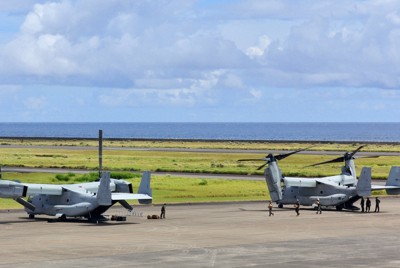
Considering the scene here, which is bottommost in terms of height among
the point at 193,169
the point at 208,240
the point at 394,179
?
the point at 208,240

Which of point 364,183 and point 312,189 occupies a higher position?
point 364,183

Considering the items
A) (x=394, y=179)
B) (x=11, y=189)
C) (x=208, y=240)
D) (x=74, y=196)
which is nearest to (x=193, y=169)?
(x=394, y=179)

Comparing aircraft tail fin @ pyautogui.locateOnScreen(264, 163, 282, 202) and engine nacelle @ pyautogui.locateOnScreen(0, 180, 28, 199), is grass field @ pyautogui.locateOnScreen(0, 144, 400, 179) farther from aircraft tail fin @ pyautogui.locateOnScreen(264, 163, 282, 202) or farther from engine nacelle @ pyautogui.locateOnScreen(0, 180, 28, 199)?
engine nacelle @ pyautogui.locateOnScreen(0, 180, 28, 199)

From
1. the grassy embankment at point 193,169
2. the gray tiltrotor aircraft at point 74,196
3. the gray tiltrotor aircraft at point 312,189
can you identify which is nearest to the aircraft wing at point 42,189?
the gray tiltrotor aircraft at point 74,196

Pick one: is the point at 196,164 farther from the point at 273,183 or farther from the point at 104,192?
the point at 104,192

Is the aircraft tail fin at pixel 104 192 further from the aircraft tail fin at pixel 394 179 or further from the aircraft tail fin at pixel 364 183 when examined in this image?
the aircraft tail fin at pixel 394 179

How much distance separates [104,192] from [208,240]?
12.3 m

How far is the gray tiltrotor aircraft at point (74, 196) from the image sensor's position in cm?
6638

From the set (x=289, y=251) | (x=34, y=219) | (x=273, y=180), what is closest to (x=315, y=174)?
(x=273, y=180)

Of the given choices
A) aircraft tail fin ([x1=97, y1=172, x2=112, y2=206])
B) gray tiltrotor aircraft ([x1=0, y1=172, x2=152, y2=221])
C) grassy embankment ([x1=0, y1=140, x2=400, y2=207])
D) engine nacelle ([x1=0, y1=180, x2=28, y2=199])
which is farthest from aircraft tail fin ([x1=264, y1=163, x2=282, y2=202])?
engine nacelle ([x1=0, y1=180, x2=28, y2=199])

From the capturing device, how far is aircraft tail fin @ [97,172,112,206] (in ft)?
216

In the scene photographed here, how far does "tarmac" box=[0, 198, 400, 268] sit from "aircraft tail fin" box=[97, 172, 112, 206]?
68.1 inches

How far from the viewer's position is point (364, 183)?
8025cm

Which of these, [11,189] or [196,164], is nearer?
[11,189]
